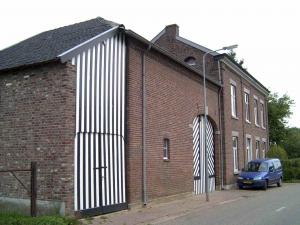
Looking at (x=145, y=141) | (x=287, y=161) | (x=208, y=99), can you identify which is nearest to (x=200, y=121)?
(x=208, y=99)

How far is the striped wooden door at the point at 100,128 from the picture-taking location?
43.4ft

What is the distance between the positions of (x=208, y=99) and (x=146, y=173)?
365 inches

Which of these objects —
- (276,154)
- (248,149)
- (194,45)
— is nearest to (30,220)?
(194,45)

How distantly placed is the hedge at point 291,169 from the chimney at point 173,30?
45.5 ft

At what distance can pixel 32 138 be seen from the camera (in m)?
13.4

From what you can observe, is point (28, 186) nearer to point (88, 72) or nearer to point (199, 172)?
point (88, 72)

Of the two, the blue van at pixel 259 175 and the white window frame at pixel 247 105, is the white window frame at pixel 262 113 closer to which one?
the white window frame at pixel 247 105

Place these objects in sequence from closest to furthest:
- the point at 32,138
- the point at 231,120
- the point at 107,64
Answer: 1. the point at 32,138
2. the point at 107,64
3. the point at 231,120

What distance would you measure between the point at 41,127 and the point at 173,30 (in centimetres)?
1808

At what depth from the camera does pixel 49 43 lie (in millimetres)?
15945

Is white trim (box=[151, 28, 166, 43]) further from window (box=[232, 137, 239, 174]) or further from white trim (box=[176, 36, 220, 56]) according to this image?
window (box=[232, 137, 239, 174])

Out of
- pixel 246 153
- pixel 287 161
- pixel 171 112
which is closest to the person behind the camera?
pixel 171 112

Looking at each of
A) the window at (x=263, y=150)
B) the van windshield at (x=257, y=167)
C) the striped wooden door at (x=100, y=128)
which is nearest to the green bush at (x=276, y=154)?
the window at (x=263, y=150)

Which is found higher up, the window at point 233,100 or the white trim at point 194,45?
the white trim at point 194,45
